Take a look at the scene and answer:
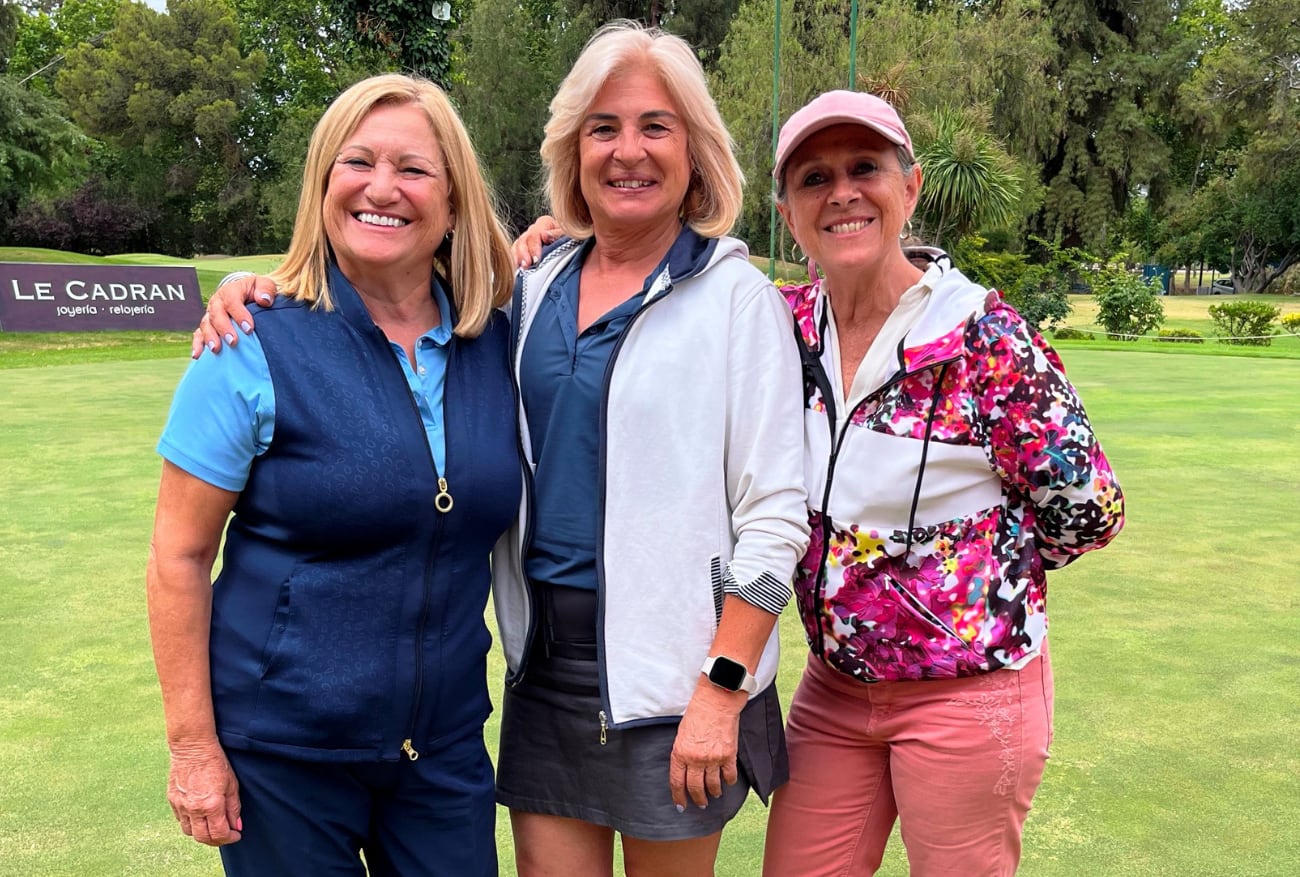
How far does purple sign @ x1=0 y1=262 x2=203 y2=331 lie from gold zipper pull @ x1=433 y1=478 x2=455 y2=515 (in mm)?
17440

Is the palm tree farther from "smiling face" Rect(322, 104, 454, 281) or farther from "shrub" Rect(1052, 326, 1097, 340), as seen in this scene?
"smiling face" Rect(322, 104, 454, 281)

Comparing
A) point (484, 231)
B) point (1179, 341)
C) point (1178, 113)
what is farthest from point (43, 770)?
point (1178, 113)

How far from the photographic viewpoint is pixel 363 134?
79.7 inches

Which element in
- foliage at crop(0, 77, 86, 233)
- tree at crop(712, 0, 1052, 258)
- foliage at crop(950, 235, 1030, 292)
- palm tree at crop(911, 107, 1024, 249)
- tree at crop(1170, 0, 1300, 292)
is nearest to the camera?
foliage at crop(0, 77, 86, 233)

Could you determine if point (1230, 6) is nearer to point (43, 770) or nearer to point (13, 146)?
point (13, 146)

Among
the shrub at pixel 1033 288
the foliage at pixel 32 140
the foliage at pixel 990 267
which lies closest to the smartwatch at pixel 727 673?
the shrub at pixel 1033 288

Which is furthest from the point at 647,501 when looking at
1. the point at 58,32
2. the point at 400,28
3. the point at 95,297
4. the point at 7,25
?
the point at 58,32

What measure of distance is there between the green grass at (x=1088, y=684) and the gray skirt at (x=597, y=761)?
2.54 feet

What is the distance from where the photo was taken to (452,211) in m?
A: 2.19

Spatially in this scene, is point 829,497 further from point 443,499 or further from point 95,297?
point 95,297

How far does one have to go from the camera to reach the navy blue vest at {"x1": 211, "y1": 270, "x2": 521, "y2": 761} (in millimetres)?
1873

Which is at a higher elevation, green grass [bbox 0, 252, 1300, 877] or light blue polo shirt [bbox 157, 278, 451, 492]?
light blue polo shirt [bbox 157, 278, 451, 492]

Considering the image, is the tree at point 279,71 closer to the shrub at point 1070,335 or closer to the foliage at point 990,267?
the foliage at point 990,267

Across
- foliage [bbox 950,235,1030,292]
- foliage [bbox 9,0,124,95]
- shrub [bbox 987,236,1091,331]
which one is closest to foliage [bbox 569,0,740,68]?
foliage [bbox 950,235,1030,292]
